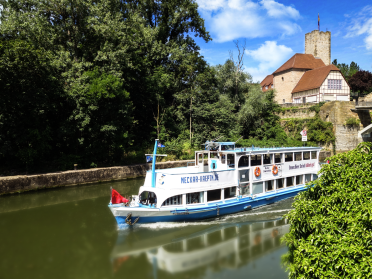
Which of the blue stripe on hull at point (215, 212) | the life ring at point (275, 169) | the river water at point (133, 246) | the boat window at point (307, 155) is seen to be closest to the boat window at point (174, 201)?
the blue stripe on hull at point (215, 212)

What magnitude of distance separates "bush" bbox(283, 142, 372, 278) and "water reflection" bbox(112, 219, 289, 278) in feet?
14.7

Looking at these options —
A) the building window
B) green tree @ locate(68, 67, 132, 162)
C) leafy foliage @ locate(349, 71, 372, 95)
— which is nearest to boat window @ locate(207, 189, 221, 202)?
green tree @ locate(68, 67, 132, 162)

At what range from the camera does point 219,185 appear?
13492 mm

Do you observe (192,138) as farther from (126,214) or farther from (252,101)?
(126,214)

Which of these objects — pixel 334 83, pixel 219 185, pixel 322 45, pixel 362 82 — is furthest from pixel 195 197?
pixel 362 82

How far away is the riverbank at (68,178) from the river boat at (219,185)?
12.9ft

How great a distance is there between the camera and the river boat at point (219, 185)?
1215cm

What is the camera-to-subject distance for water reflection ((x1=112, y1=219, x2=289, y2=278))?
9.18 m

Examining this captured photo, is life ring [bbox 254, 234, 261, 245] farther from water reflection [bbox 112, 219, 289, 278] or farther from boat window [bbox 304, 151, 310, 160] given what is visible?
boat window [bbox 304, 151, 310, 160]

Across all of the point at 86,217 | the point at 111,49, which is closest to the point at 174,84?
the point at 111,49

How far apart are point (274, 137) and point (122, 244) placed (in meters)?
30.6

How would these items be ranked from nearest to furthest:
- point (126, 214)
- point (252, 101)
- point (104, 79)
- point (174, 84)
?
point (126, 214)
point (104, 79)
point (174, 84)
point (252, 101)

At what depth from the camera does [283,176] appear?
16375 mm

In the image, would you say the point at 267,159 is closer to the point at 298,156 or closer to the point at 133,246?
the point at 298,156
